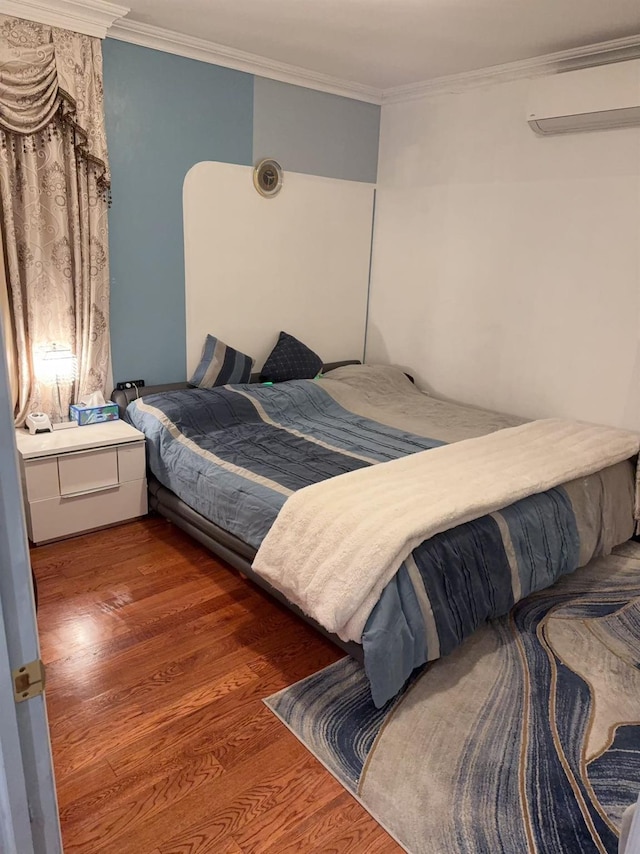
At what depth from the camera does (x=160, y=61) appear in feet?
11.1

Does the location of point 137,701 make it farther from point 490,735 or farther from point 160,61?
point 160,61

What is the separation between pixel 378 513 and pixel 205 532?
3.75ft

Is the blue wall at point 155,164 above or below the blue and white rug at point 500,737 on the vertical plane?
above

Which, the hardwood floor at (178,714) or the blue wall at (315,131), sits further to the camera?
the blue wall at (315,131)

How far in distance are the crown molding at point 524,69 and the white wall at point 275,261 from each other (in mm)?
693

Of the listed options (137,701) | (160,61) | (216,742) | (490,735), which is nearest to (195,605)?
(137,701)

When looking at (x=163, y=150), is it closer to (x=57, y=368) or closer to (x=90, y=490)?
(x=57, y=368)

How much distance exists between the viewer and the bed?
210 centimetres

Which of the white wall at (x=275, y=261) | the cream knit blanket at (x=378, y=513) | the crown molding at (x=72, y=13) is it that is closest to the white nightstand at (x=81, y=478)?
the white wall at (x=275, y=261)

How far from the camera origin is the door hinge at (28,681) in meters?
0.91

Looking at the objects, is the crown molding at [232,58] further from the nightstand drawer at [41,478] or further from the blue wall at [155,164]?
the nightstand drawer at [41,478]

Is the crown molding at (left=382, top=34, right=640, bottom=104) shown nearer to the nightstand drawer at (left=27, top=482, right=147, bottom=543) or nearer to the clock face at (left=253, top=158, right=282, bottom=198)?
the clock face at (left=253, top=158, right=282, bottom=198)

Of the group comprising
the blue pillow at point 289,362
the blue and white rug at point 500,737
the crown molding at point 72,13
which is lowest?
the blue and white rug at point 500,737

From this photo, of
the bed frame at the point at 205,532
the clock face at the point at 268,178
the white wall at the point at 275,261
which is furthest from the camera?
the clock face at the point at 268,178
